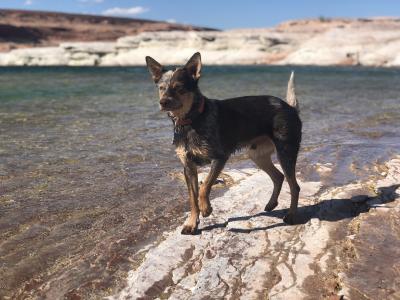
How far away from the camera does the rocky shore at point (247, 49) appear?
268 ft

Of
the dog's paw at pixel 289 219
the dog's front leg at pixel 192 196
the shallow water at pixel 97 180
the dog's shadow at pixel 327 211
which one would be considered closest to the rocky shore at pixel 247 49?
the shallow water at pixel 97 180

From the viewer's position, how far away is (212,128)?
6188 mm

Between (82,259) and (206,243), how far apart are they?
1461 mm

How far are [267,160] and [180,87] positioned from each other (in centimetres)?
194

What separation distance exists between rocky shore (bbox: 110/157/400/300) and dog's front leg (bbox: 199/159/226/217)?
27 centimetres

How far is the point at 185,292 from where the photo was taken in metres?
4.64

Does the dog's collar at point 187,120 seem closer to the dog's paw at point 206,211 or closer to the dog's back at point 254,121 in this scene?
the dog's back at point 254,121

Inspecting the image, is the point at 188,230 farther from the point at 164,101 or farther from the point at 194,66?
the point at 194,66

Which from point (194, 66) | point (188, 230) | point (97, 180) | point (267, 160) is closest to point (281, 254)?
point (188, 230)

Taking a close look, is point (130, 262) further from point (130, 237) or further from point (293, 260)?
point (293, 260)

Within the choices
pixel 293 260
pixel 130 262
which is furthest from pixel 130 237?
pixel 293 260

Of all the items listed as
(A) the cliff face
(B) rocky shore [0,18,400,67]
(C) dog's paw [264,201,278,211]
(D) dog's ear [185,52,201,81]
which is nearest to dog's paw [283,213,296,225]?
(C) dog's paw [264,201,278,211]

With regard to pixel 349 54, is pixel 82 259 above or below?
above

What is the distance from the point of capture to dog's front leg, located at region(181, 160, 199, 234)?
20.1 ft
